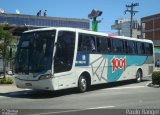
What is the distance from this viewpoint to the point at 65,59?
17688 millimetres

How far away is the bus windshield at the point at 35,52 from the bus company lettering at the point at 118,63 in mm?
5946

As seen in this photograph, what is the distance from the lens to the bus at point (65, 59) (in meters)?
17.0

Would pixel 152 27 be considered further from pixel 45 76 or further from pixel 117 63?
pixel 45 76

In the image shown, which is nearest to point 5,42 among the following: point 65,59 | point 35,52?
point 35,52

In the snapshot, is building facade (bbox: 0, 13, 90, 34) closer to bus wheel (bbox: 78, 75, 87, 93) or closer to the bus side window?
the bus side window

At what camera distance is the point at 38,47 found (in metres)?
17.3

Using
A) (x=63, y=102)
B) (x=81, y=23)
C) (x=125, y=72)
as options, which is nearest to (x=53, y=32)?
(x=63, y=102)

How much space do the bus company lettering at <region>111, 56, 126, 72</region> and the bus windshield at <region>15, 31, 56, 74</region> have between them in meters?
5.95

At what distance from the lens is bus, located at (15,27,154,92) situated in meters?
17.0

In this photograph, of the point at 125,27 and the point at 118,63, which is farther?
the point at 125,27

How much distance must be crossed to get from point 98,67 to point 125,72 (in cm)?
367

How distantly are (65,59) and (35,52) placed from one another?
57.1 inches

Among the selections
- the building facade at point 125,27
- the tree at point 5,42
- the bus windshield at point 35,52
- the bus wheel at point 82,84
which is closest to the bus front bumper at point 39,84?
the bus windshield at point 35,52

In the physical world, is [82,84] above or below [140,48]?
below
